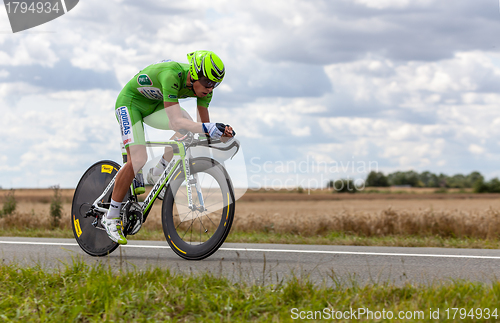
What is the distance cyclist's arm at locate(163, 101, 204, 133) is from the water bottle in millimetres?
976

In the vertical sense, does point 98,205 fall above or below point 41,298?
above

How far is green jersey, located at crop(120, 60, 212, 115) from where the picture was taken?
16.2 ft

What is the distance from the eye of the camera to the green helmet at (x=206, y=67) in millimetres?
4820

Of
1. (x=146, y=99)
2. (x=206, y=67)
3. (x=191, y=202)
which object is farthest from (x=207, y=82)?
(x=191, y=202)

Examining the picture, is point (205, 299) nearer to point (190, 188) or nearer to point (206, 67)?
point (190, 188)

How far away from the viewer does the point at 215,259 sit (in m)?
5.28

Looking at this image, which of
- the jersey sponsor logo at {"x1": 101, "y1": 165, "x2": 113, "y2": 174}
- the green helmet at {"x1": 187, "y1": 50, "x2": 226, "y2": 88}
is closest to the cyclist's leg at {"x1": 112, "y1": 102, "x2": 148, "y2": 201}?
the jersey sponsor logo at {"x1": 101, "y1": 165, "x2": 113, "y2": 174}

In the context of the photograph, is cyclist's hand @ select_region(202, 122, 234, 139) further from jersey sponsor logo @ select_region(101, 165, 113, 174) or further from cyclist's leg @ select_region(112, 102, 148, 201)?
jersey sponsor logo @ select_region(101, 165, 113, 174)

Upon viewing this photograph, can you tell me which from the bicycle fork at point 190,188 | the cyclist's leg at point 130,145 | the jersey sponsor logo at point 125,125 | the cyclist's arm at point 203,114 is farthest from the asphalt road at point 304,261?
the cyclist's arm at point 203,114

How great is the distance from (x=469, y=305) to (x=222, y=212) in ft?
8.17

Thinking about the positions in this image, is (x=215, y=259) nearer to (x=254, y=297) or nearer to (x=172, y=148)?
(x=172, y=148)

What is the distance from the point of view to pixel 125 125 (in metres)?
5.47

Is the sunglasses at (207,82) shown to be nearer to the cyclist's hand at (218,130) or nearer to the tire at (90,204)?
the cyclist's hand at (218,130)

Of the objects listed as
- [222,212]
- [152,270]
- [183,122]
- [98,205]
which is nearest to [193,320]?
[152,270]
